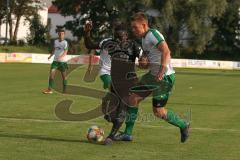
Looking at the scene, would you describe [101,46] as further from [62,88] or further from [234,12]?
[234,12]

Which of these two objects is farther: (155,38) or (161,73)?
(155,38)

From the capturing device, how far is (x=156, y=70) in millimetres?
10281

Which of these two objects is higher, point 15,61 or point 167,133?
point 167,133

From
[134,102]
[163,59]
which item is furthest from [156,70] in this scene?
[134,102]

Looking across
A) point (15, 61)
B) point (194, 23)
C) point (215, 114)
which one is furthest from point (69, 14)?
point (215, 114)

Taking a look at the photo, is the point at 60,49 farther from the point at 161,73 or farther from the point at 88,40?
the point at 161,73

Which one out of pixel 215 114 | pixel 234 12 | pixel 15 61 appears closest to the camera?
pixel 215 114

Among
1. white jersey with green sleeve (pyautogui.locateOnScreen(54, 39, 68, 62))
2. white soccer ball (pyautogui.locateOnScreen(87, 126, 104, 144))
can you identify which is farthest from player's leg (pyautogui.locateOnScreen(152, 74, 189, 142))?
white jersey with green sleeve (pyautogui.locateOnScreen(54, 39, 68, 62))

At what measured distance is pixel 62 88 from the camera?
22203mm

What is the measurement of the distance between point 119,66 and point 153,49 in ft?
5.09

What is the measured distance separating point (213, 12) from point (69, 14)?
1999cm

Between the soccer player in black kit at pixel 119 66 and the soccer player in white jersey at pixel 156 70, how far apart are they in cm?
39

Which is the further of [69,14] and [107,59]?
[69,14]

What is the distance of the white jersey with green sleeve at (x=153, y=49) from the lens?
1005 centimetres
